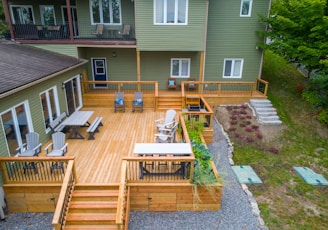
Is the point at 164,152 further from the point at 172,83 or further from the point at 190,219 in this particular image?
the point at 172,83

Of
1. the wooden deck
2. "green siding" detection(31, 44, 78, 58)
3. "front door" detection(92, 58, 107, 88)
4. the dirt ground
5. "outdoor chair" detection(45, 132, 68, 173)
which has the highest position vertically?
"green siding" detection(31, 44, 78, 58)

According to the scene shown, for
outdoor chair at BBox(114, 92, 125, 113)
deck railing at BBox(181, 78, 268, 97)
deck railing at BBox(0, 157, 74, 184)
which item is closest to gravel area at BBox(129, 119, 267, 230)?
deck railing at BBox(0, 157, 74, 184)

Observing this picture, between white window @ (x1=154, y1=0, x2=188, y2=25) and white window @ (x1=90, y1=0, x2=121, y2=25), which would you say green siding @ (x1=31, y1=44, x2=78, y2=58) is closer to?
white window @ (x1=90, y1=0, x2=121, y2=25)

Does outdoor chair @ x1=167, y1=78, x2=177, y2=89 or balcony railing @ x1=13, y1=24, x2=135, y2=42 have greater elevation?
balcony railing @ x1=13, y1=24, x2=135, y2=42

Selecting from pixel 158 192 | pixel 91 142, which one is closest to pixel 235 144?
pixel 158 192

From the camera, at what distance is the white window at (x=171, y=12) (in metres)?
11.6

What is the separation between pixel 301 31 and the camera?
11906mm

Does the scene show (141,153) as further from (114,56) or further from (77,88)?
(114,56)

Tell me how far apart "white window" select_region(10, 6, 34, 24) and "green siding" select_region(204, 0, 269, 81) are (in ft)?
34.6

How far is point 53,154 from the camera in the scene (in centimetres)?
686

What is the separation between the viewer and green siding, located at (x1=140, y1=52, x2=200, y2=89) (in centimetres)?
1376

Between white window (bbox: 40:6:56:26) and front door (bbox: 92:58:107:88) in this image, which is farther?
front door (bbox: 92:58:107:88)

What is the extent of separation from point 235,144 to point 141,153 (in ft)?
17.8

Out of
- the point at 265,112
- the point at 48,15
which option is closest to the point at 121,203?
the point at 265,112
